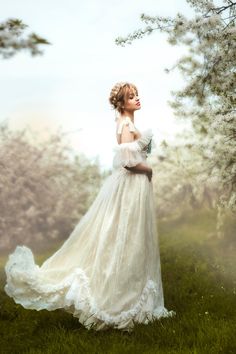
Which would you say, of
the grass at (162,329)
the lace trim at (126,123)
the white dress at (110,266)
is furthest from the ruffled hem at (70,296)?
the lace trim at (126,123)

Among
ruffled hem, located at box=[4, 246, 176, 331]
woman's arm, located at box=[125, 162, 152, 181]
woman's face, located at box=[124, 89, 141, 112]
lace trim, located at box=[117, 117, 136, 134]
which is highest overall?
woman's face, located at box=[124, 89, 141, 112]

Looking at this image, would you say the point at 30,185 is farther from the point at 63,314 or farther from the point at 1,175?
the point at 63,314

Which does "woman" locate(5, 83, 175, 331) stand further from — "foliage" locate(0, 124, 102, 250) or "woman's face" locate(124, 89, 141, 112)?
"foliage" locate(0, 124, 102, 250)

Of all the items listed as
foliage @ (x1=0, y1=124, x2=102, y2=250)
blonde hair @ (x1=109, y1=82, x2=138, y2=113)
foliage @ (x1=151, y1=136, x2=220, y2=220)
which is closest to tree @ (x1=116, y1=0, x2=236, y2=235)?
blonde hair @ (x1=109, y1=82, x2=138, y2=113)

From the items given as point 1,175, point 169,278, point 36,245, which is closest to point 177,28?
point 169,278

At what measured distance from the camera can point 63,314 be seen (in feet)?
21.4

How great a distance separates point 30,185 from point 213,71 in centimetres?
1507

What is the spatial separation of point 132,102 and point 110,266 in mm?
1837

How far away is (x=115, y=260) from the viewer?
5.86 m

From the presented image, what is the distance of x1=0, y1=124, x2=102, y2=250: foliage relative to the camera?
21719 mm

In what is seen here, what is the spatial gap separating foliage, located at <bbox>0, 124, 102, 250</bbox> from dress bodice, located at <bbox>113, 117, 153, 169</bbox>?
15372mm

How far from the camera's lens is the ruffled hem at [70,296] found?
5.71m

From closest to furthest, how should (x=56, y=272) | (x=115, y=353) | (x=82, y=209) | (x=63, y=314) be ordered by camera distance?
(x=115, y=353) → (x=56, y=272) → (x=63, y=314) → (x=82, y=209)

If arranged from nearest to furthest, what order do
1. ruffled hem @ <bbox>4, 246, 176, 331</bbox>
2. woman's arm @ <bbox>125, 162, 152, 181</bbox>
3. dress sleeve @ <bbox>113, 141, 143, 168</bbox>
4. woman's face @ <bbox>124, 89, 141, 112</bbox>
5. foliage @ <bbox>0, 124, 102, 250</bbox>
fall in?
ruffled hem @ <bbox>4, 246, 176, 331</bbox> → dress sleeve @ <bbox>113, 141, 143, 168</bbox> → woman's arm @ <bbox>125, 162, 152, 181</bbox> → woman's face @ <bbox>124, 89, 141, 112</bbox> → foliage @ <bbox>0, 124, 102, 250</bbox>
